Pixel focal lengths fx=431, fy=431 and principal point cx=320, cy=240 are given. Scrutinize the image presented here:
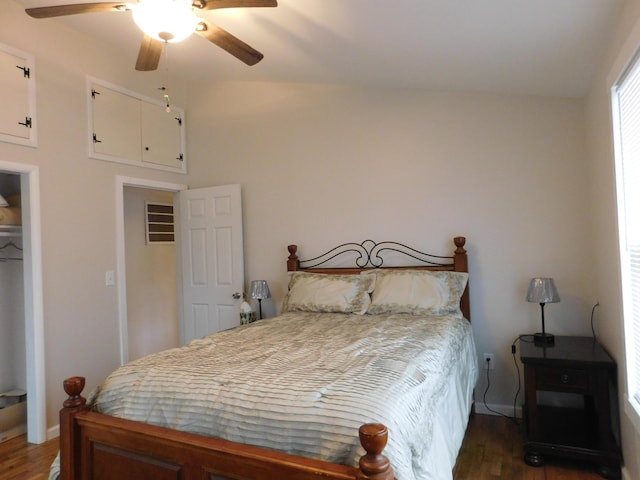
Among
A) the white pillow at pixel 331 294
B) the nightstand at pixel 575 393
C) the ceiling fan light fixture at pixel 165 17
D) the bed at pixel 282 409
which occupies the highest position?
the ceiling fan light fixture at pixel 165 17

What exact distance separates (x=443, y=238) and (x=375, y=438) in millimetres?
2512

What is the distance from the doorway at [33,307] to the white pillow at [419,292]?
7.80 ft

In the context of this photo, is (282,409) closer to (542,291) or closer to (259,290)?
(542,291)

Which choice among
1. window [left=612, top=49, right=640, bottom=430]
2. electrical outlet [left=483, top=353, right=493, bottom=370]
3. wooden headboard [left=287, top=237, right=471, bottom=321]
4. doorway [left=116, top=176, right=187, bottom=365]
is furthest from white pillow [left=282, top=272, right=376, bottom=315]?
doorway [left=116, top=176, right=187, bottom=365]

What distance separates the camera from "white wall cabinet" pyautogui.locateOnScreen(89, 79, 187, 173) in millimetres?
3557

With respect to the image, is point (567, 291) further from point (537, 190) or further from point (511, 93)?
point (511, 93)

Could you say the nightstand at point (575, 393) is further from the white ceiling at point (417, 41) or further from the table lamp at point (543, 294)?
the white ceiling at point (417, 41)

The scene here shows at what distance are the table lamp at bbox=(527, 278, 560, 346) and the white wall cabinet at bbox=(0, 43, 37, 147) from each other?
12.0ft

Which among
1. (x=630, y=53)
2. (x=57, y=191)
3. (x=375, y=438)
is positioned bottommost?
(x=375, y=438)

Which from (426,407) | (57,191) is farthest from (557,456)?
(57,191)

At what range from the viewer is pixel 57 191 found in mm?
3244

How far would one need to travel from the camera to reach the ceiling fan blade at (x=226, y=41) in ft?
6.86

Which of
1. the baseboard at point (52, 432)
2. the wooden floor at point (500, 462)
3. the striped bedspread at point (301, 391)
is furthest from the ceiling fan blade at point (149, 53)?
the wooden floor at point (500, 462)

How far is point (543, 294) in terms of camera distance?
2893 millimetres
